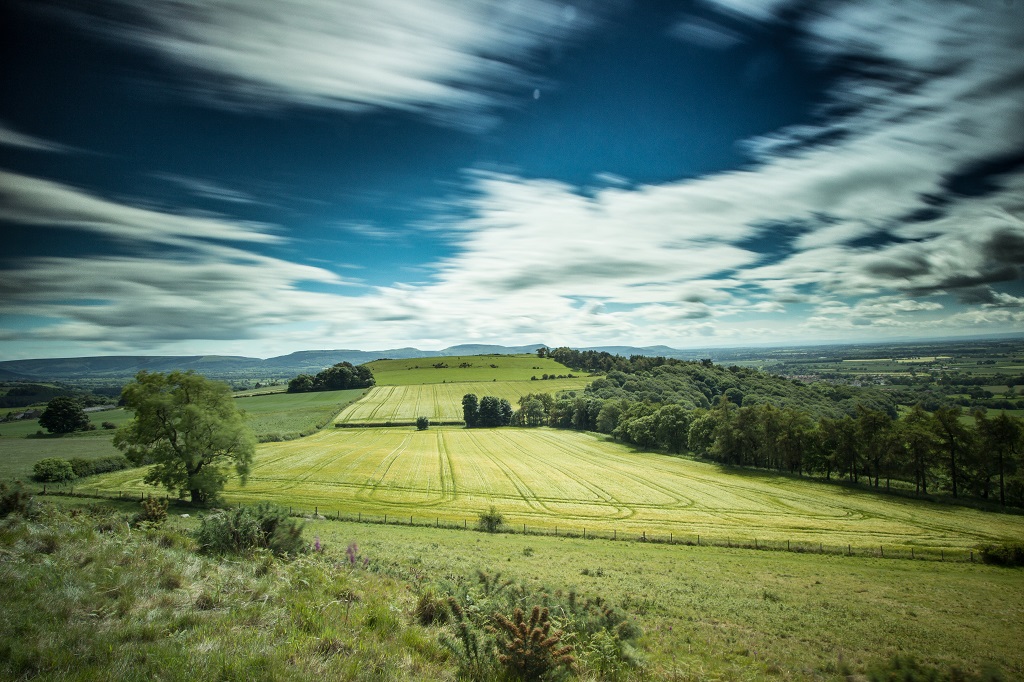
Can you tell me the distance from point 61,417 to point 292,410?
44280 mm

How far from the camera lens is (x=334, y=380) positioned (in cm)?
15912

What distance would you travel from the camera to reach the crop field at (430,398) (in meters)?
115

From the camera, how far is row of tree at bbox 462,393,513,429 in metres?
119

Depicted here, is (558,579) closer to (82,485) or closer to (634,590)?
(634,590)

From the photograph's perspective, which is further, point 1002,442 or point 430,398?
point 430,398

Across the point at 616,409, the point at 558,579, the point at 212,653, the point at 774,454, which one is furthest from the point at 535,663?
the point at 616,409

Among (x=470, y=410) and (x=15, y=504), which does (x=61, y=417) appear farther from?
(x=15, y=504)

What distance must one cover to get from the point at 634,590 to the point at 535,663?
574 inches

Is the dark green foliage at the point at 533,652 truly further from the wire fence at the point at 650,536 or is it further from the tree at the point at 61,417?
the tree at the point at 61,417

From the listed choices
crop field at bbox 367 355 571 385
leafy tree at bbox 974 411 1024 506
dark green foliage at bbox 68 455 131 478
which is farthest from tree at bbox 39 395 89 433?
leafy tree at bbox 974 411 1024 506

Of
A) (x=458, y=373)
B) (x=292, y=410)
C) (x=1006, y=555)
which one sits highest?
(x=458, y=373)

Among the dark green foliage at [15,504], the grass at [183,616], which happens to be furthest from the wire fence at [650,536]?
the grass at [183,616]

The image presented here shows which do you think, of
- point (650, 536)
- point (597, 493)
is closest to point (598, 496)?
point (597, 493)

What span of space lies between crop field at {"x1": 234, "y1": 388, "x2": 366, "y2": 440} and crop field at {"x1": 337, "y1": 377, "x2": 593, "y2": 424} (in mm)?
4802
